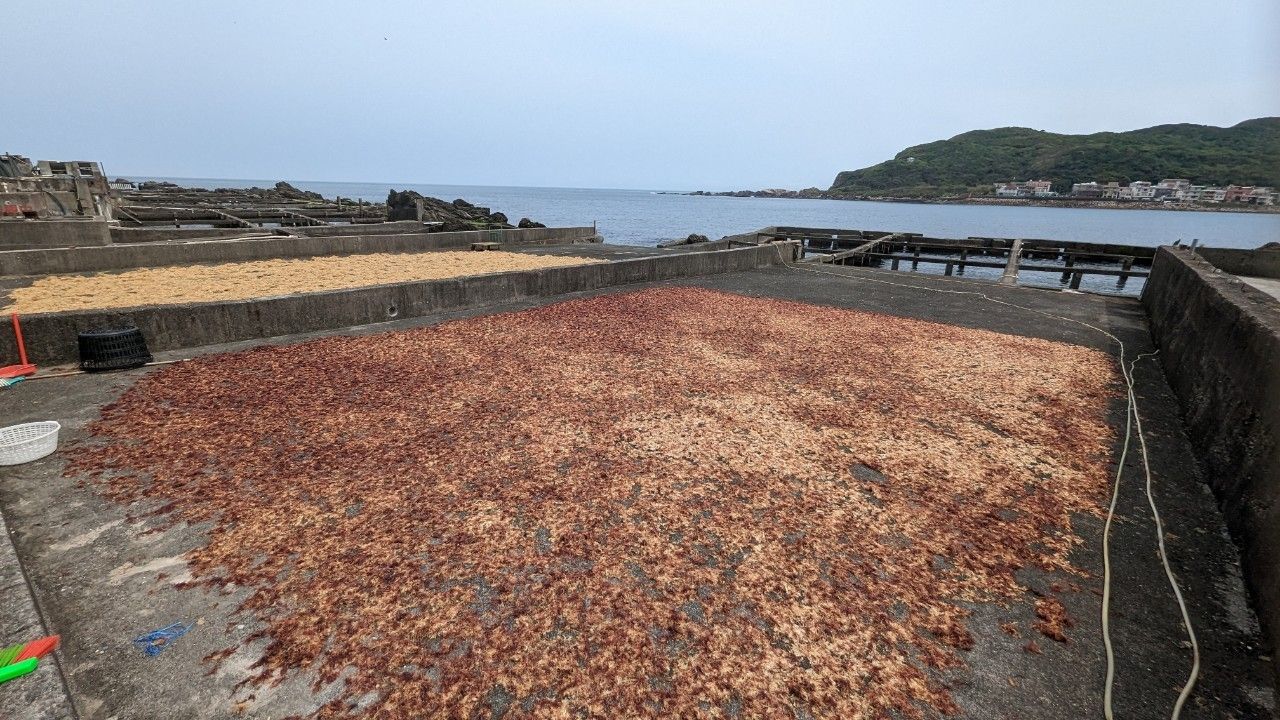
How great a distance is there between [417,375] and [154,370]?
2936mm

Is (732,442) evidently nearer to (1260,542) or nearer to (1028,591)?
(1028,591)

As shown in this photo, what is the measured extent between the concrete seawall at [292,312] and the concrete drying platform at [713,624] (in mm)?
2501

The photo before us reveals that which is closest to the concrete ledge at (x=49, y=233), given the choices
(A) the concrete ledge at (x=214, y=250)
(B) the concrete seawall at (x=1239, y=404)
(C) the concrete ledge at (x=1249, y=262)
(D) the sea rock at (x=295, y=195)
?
(A) the concrete ledge at (x=214, y=250)

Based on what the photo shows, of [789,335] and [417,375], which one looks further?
[789,335]

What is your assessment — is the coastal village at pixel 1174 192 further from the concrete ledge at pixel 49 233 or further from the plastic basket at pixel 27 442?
the plastic basket at pixel 27 442

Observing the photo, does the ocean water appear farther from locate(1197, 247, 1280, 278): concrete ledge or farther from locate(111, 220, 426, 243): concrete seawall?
locate(1197, 247, 1280, 278): concrete ledge

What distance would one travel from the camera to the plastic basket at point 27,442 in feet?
12.5

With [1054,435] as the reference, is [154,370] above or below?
above

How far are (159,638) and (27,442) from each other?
2681 millimetres

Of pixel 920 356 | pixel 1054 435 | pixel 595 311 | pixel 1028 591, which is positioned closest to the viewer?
pixel 1028 591

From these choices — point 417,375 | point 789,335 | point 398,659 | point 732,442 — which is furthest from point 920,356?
point 398,659

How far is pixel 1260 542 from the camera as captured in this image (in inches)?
120

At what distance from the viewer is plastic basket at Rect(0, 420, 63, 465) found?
150 inches

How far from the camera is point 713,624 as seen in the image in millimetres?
2682
